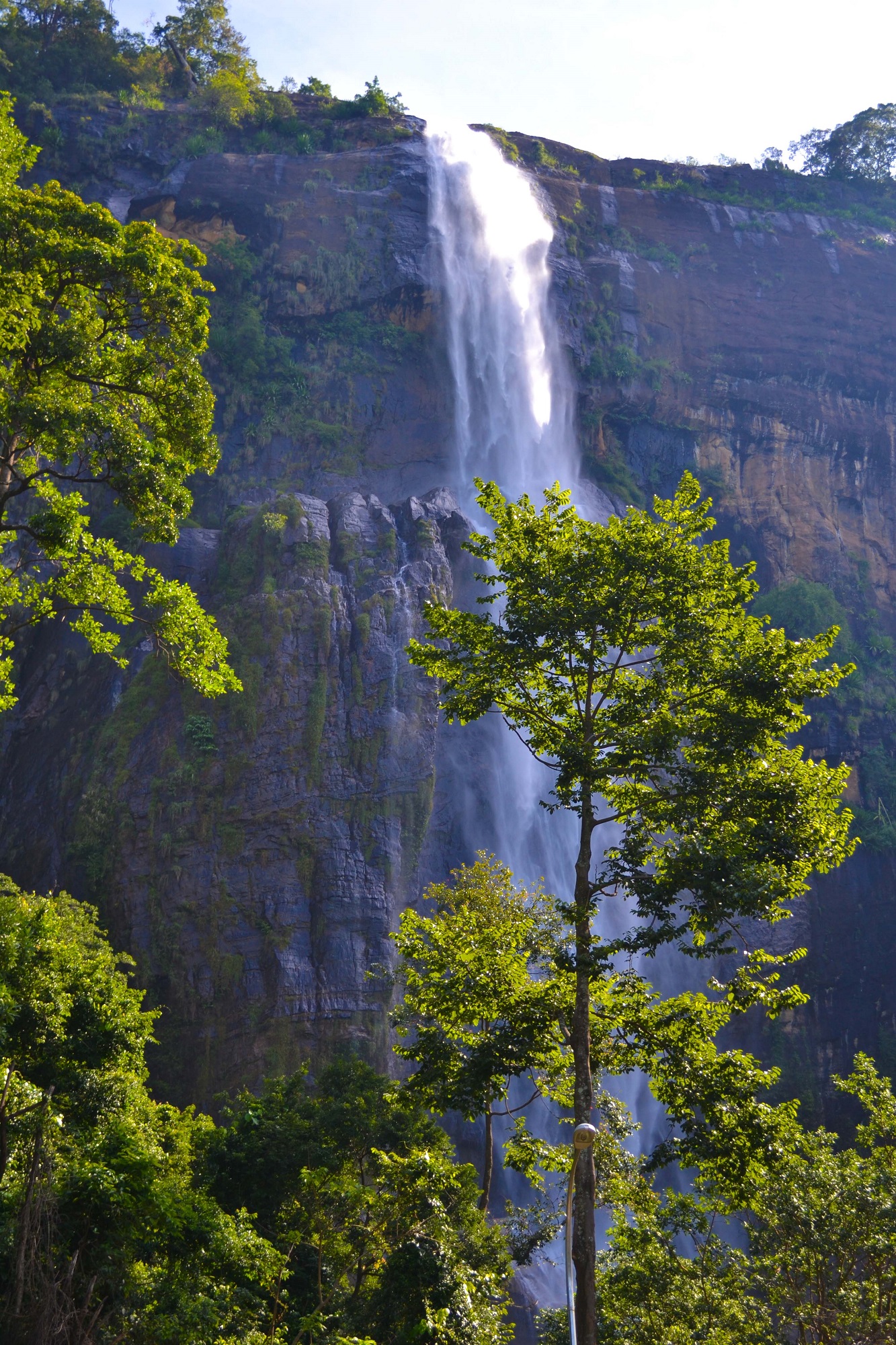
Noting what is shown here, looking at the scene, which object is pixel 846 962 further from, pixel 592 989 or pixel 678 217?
pixel 678 217

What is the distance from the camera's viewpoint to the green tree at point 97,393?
13.9 metres

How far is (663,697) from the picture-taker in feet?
45.5

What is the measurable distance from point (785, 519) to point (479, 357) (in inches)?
591

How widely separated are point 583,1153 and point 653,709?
5476 millimetres

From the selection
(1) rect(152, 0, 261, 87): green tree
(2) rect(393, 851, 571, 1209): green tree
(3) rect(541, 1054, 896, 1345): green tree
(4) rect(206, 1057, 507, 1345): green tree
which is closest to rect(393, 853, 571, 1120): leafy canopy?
(2) rect(393, 851, 571, 1209): green tree

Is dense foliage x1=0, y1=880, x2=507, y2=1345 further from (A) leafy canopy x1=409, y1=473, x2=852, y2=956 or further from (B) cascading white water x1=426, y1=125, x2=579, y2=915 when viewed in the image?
(B) cascading white water x1=426, y1=125, x2=579, y2=915

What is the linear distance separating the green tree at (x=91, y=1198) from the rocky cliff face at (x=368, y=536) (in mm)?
13189

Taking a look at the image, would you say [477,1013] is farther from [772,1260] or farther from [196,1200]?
[772,1260]

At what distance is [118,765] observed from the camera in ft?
97.1

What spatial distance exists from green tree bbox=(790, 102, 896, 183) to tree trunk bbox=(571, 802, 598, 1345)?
54.6 metres

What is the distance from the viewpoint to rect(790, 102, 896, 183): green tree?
55.3 metres

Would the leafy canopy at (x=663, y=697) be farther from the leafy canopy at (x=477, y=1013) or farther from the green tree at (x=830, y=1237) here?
the green tree at (x=830, y=1237)

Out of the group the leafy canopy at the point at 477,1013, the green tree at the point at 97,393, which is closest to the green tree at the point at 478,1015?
the leafy canopy at the point at 477,1013

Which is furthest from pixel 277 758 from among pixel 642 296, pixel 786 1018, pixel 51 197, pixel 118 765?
pixel 642 296
